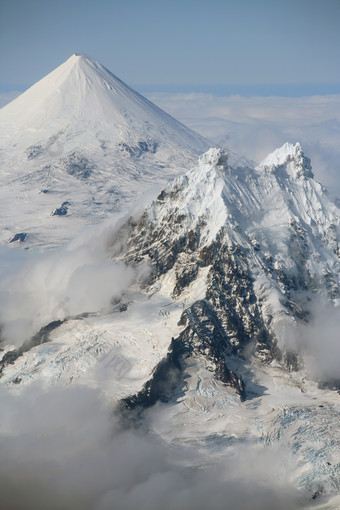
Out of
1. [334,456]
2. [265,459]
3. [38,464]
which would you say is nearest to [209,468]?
[265,459]

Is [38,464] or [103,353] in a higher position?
[103,353]

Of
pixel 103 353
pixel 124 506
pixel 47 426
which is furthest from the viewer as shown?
pixel 103 353

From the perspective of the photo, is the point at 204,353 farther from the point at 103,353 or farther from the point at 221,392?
the point at 103,353

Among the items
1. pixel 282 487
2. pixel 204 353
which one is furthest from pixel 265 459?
pixel 204 353

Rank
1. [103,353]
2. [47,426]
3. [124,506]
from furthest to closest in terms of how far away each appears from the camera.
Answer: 1. [103,353]
2. [47,426]
3. [124,506]

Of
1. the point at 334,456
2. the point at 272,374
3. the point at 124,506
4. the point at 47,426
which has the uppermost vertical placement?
the point at 272,374

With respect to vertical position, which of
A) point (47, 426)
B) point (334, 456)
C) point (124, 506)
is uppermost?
point (47, 426)

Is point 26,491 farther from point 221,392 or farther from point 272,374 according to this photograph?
point 272,374

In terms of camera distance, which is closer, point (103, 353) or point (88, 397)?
point (88, 397)

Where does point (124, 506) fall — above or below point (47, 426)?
below
